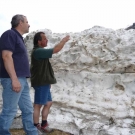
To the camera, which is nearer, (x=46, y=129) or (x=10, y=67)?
(x=10, y=67)

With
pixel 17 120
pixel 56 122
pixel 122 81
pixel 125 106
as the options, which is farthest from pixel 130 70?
pixel 17 120

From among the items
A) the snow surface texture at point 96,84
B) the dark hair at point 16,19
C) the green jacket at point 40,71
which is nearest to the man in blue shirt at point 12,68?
the dark hair at point 16,19

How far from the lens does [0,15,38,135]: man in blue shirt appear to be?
3.67 m

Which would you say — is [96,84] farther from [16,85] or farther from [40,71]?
[16,85]

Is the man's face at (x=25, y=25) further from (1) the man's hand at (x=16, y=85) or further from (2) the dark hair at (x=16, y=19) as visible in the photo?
(1) the man's hand at (x=16, y=85)

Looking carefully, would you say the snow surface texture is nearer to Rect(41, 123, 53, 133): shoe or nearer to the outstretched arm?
Rect(41, 123, 53, 133): shoe

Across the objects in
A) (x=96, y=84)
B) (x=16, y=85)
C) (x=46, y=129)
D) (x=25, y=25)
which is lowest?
(x=46, y=129)

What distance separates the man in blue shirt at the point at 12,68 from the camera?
3.67 m

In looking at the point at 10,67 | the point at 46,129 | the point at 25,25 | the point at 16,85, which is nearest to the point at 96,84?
the point at 46,129

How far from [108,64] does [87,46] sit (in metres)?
0.64

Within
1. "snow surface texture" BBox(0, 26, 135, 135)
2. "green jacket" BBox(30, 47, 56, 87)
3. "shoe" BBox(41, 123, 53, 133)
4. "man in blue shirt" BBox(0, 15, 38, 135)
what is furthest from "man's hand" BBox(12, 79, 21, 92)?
"snow surface texture" BBox(0, 26, 135, 135)

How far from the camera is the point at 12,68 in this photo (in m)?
3.64

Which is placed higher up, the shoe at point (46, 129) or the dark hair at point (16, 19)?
the dark hair at point (16, 19)

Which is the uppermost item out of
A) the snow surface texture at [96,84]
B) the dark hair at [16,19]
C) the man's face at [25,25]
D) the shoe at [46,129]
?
the dark hair at [16,19]
